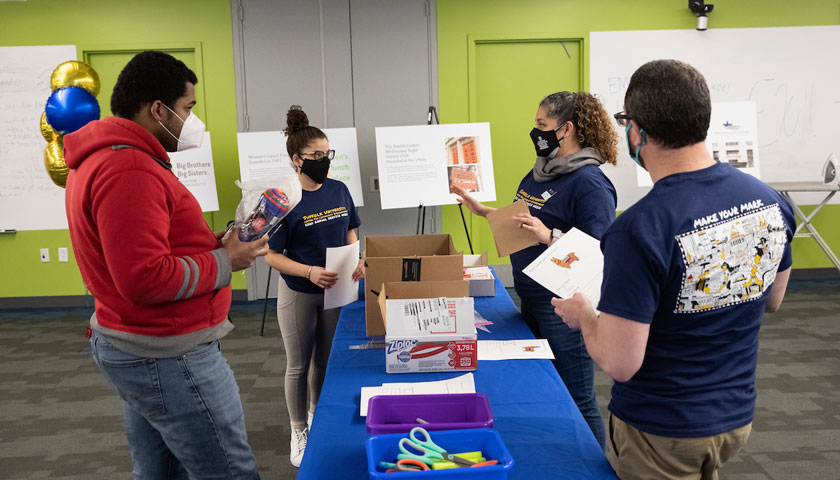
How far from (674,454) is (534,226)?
1.03 meters

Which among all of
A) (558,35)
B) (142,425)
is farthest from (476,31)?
(142,425)

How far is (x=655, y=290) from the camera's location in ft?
3.32

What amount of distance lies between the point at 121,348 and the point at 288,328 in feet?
3.78

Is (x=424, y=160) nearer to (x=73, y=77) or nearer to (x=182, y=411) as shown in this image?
(x=73, y=77)

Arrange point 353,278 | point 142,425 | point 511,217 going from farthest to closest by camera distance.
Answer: point 353,278 < point 511,217 < point 142,425

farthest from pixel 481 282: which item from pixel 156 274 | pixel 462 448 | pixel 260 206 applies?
pixel 156 274

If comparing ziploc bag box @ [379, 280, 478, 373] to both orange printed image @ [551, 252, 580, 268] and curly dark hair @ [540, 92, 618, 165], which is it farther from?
curly dark hair @ [540, 92, 618, 165]

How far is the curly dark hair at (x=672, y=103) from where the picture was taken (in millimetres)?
1023

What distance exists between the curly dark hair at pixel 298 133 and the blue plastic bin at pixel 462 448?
1536 mm

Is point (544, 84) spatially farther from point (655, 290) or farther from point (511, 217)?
point (655, 290)

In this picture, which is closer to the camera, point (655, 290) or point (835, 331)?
point (655, 290)

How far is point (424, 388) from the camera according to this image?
5.01 ft

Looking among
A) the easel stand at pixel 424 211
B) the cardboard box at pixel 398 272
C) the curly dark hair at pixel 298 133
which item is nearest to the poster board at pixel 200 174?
the easel stand at pixel 424 211

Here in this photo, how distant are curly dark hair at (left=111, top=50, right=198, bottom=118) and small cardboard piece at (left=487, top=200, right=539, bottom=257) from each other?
1.13m
